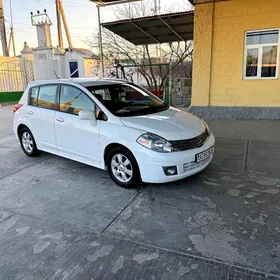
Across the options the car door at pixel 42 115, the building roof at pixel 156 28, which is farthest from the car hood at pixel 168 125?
the building roof at pixel 156 28

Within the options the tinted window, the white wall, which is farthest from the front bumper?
the white wall

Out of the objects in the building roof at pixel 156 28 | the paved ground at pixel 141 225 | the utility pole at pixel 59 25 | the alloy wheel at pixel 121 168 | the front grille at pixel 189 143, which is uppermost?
the utility pole at pixel 59 25

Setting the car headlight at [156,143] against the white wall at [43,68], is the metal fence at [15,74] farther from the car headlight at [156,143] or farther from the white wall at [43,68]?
the car headlight at [156,143]

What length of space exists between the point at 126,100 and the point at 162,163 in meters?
1.55

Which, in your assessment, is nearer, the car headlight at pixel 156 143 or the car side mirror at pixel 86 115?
the car headlight at pixel 156 143

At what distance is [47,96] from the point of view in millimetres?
4887

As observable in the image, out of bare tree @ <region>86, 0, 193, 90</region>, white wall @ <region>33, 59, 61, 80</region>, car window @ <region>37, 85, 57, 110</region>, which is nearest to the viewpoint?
car window @ <region>37, 85, 57, 110</region>

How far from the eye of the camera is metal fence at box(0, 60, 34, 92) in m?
15.3

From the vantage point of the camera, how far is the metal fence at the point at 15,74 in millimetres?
15297

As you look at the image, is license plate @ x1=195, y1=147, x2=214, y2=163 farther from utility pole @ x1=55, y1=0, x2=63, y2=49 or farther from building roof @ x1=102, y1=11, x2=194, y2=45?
utility pole @ x1=55, y1=0, x2=63, y2=49

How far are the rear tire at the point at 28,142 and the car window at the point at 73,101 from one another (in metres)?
1.22

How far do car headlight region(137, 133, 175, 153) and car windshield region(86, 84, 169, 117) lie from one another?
66 cm

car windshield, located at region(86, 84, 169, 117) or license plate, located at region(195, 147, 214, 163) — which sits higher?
car windshield, located at region(86, 84, 169, 117)

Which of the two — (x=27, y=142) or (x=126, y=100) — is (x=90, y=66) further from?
(x=126, y=100)
